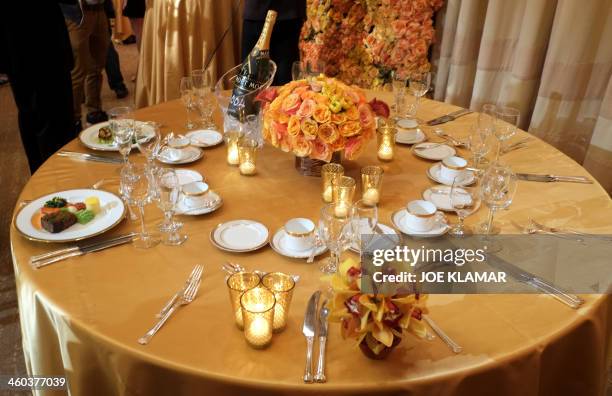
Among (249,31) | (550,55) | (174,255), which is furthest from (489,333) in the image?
(249,31)

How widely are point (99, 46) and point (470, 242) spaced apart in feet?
10.8

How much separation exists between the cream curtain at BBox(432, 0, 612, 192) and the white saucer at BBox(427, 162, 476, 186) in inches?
44.3

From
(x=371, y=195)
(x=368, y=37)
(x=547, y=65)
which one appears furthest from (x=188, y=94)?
(x=368, y=37)

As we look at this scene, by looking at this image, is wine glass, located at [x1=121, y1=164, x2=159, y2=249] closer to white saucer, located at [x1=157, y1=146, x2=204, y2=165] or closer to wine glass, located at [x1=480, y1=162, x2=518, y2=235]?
white saucer, located at [x1=157, y1=146, x2=204, y2=165]

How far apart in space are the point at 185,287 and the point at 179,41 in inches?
94.1

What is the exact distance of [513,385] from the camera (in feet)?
3.10

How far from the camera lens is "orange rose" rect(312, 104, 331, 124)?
136cm

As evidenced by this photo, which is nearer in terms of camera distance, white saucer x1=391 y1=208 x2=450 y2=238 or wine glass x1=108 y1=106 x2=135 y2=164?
white saucer x1=391 y1=208 x2=450 y2=238

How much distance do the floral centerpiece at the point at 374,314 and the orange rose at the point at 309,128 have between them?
55 cm

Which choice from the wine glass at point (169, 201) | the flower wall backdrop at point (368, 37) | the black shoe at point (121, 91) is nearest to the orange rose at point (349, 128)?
the wine glass at point (169, 201)

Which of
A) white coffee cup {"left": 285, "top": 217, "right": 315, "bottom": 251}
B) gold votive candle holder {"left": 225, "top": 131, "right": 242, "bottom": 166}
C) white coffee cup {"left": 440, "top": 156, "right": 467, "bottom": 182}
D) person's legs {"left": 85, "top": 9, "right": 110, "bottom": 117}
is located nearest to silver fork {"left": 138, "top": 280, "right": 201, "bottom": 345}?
white coffee cup {"left": 285, "top": 217, "right": 315, "bottom": 251}

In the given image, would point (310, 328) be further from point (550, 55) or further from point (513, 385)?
point (550, 55)

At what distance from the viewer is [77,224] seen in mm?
1265

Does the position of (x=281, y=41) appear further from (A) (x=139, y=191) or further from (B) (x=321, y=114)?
(A) (x=139, y=191)
